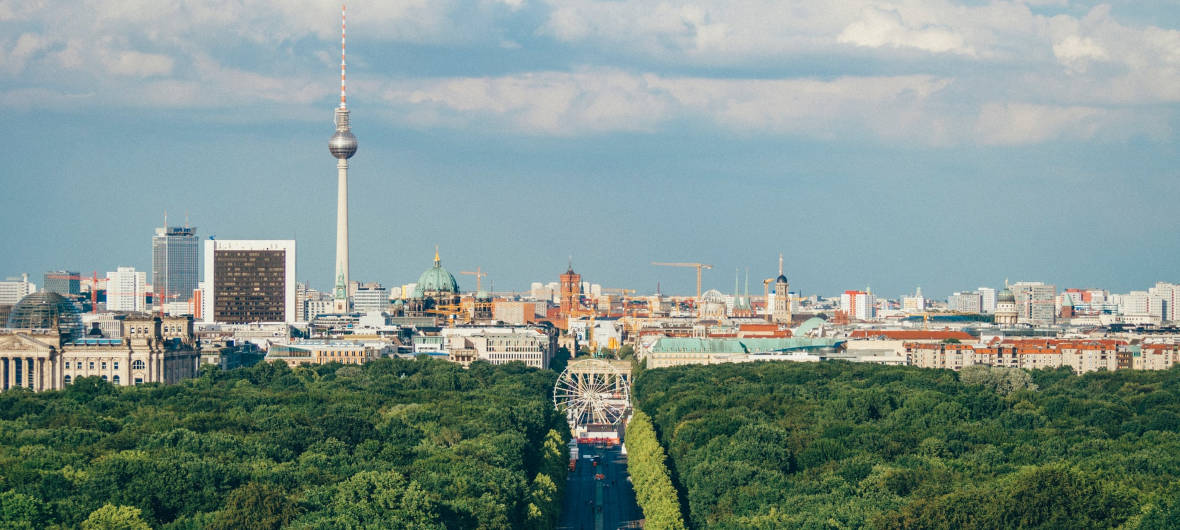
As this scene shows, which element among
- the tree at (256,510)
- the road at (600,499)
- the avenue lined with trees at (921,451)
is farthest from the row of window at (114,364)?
the tree at (256,510)

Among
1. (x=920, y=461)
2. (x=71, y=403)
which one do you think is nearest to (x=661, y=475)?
(x=920, y=461)

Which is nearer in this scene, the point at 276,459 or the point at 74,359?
the point at 276,459

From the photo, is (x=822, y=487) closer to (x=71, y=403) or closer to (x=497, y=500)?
(x=497, y=500)

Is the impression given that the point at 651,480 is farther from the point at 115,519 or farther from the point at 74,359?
the point at 74,359

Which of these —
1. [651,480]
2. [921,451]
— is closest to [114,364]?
[651,480]

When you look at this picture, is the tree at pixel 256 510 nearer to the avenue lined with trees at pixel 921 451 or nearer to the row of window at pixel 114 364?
the avenue lined with trees at pixel 921 451

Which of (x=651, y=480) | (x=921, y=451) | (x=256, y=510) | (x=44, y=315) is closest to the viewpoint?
(x=256, y=510)

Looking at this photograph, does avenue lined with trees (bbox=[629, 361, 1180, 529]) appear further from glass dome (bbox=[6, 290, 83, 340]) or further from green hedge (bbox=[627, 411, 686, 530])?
glass dome (bbox=[6, 290, 83, 340])
